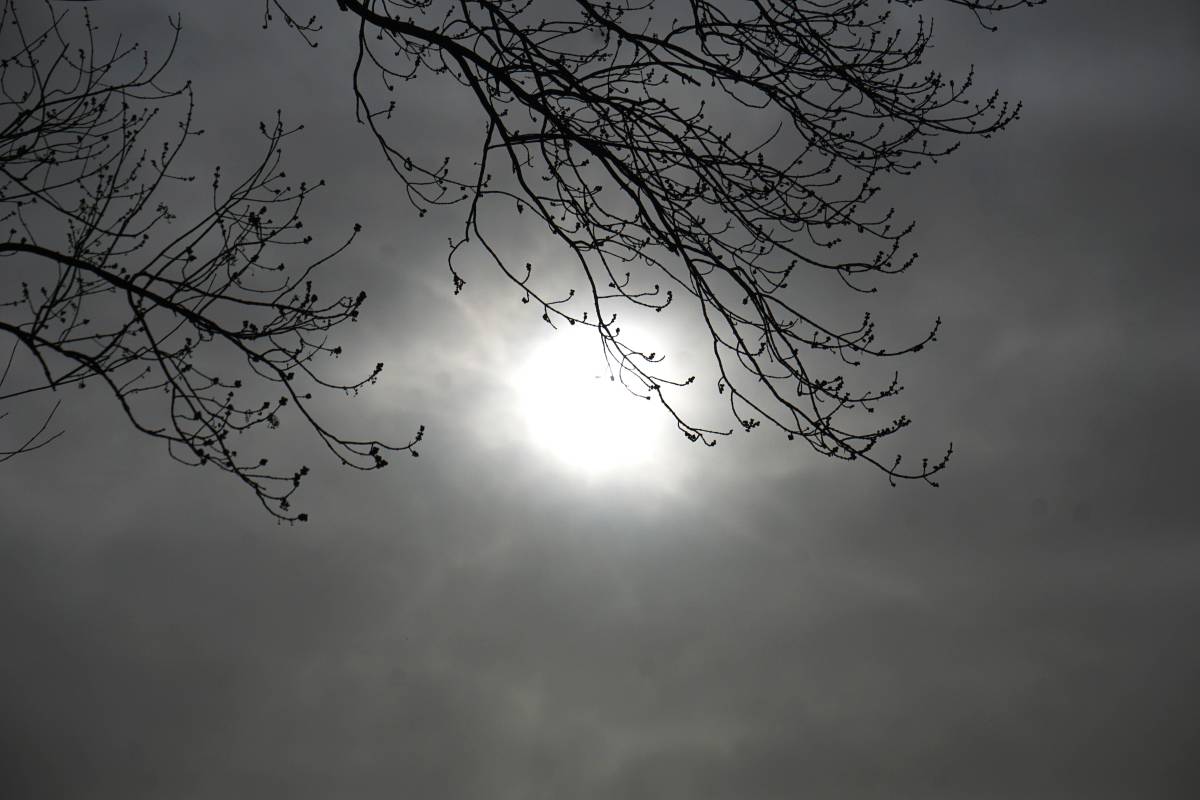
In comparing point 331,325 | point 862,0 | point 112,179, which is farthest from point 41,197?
point 862,0

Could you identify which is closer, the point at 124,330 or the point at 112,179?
the point at 124,330

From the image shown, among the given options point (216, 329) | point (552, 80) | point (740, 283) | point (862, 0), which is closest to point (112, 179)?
point (216, 329)

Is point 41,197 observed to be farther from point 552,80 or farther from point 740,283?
point 740,283

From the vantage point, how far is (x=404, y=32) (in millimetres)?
5062

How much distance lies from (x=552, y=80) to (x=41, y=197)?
3.01 m

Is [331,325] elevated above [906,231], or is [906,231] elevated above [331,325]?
[906,231]

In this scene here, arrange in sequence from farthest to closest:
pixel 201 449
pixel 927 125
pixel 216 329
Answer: pixel 927 125 → pixel 216 329 → pixel 201 449

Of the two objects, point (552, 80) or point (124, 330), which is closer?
point (124, 330)

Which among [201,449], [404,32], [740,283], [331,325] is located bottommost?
[201,449]

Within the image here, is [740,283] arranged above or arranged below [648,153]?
below

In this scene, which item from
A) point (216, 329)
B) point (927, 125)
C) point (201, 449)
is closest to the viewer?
point (201, 449)

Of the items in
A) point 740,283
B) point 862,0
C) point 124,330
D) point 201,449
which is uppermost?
point 862,0

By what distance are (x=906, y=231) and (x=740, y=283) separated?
47.0 inches

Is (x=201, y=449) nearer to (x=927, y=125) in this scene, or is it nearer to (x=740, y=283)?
(x=740, y=283)
